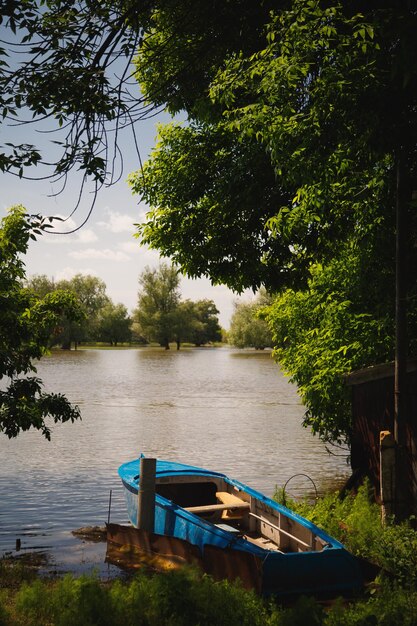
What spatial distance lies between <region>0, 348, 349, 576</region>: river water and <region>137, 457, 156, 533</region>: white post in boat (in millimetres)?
1191

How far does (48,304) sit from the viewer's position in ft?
49.8

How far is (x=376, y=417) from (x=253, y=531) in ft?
12.5

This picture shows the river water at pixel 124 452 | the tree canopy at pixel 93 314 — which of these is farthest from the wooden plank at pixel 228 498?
the tree canopy at pixel 93 314

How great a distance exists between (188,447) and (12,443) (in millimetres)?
7860

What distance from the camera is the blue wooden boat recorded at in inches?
434

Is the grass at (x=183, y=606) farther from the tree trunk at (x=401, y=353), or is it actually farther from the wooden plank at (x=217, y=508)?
the wooden plank at (x=217, y=508)

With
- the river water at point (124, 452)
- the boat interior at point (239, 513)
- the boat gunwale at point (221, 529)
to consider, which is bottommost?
the river water at point (124, 452)

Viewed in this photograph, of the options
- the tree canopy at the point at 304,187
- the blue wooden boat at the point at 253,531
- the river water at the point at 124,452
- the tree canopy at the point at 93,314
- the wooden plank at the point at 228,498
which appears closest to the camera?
the blue wooden boat at the point at 253,531

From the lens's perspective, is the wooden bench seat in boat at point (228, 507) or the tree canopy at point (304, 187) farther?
the wooden bench seat in boat at point (228, 507)

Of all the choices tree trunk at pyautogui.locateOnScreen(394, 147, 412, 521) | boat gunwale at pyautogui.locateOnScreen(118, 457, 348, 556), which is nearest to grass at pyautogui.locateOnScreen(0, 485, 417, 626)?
boat gunwale at pyautogui.locateOnScreen(118, 457, 348, 556)

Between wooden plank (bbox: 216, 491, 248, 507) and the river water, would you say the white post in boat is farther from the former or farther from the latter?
wooden plank (bbox: 216, 491, 248, 507)

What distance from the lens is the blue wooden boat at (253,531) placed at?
1102 cm

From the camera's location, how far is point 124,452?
95.4 feet

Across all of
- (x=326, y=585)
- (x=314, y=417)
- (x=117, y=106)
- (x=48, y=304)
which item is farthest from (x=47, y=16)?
(x=314, y=417)
